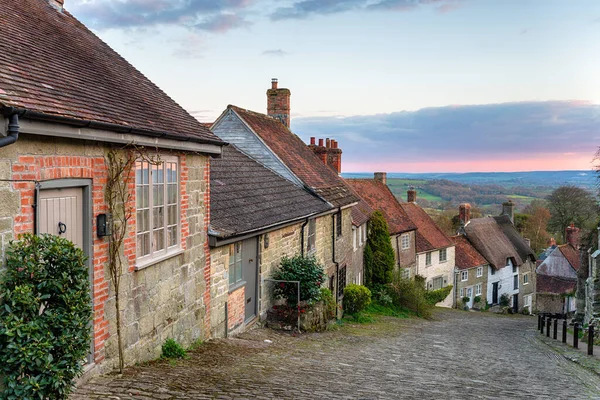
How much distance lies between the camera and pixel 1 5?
25.7ft

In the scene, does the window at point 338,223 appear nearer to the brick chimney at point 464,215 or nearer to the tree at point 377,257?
the tree at point 377,257

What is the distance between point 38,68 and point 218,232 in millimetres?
4730

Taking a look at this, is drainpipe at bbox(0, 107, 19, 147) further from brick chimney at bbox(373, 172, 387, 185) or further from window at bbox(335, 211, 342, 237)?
brick chimney at bbox(373, 172, 387, 185)

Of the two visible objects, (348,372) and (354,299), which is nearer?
(348,372)

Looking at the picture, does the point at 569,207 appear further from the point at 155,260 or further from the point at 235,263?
the point at 155,260

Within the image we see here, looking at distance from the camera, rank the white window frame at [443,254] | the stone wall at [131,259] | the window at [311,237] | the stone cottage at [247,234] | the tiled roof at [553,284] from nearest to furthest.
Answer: the stone wall at [131,259], the stone cottage at [247,234], the window at [311,237], the white window frame at [443,254], the tiled roof at [553,284]

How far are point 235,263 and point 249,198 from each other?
2.65 metres

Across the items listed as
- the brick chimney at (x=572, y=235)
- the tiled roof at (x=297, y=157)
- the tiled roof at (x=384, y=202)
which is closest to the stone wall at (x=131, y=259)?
the tiled roof at (x=297, y=157)

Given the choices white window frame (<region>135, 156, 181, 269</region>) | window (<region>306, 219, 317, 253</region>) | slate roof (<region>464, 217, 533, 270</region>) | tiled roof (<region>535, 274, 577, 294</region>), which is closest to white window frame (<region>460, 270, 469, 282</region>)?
slate roof (<region>464, 217, 533, 270</region>)

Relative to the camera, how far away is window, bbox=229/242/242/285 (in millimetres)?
11672

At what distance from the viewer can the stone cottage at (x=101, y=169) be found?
550cm

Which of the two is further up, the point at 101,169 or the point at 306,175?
the point at 306,175

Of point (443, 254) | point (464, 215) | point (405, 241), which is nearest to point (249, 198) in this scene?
point (405, 241)

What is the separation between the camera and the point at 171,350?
8570mm
